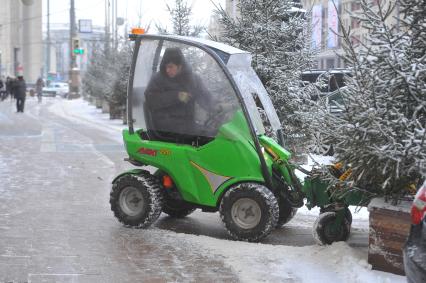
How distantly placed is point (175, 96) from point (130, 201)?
4.08 feet

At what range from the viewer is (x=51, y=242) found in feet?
23.1

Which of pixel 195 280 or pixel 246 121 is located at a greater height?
pixel 246 121

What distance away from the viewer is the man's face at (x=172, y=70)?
7539mm

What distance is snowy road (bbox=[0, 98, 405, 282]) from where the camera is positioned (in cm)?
594

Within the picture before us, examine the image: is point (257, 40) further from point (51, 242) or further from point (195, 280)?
point (195, 280)

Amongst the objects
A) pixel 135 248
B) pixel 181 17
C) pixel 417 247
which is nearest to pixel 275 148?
pixel 135 248

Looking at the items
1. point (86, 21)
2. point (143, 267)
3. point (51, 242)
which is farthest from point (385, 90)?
point (86, 21)

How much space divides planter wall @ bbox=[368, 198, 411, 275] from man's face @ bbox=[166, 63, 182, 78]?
258 cm

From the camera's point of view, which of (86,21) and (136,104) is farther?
(86,21)

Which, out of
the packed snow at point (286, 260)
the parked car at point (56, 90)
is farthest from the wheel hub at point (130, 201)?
the parked car at point (56, 90)

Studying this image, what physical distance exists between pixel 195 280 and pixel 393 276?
158cm

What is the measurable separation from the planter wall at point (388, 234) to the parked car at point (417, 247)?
1.33m

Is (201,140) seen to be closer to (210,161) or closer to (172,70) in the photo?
(210,161)

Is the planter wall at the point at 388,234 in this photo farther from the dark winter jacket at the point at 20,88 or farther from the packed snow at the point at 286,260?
the dark winter jacket at the point at 20,88
